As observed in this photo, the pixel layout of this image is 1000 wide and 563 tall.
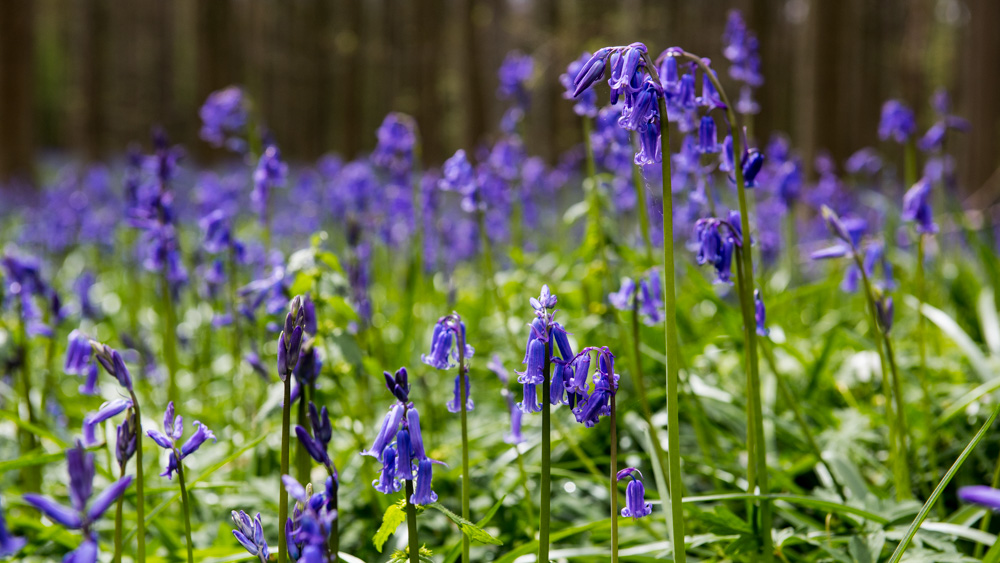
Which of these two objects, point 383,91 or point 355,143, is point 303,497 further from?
point 383,91

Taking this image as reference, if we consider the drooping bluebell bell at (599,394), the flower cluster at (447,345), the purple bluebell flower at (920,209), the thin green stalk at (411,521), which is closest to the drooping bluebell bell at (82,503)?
the thin green stalk at (411,521)

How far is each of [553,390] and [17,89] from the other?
1324 centimetres

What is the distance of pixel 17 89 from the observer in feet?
39.2

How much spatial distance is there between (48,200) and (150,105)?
32.2 meters

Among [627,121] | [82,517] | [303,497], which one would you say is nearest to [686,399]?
[627,121]

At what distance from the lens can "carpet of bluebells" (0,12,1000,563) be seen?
1503 millimetres

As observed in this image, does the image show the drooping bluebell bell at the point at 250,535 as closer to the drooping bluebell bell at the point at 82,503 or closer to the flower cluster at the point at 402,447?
the flower cluster at the point at 402,447

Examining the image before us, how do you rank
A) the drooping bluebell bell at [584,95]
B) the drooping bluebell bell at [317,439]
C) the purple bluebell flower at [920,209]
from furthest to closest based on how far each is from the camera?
1. the drooping bluebell bell at [584,95]
2. the purple bluebell flower at [920,209]
3. the drooping bluebell bell at [317,439]

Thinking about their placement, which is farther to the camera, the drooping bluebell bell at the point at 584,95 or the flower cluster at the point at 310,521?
the drooping bluebell bell at the point at 584,95

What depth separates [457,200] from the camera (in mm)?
15055

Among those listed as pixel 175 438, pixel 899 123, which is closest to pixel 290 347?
pixel 175 438

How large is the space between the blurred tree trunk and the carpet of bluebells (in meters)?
8.58

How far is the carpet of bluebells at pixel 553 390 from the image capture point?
1.50m

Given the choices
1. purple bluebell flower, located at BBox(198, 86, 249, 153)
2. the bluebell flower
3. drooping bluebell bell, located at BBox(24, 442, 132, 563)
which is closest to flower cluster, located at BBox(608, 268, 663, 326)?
the bluebell flower
